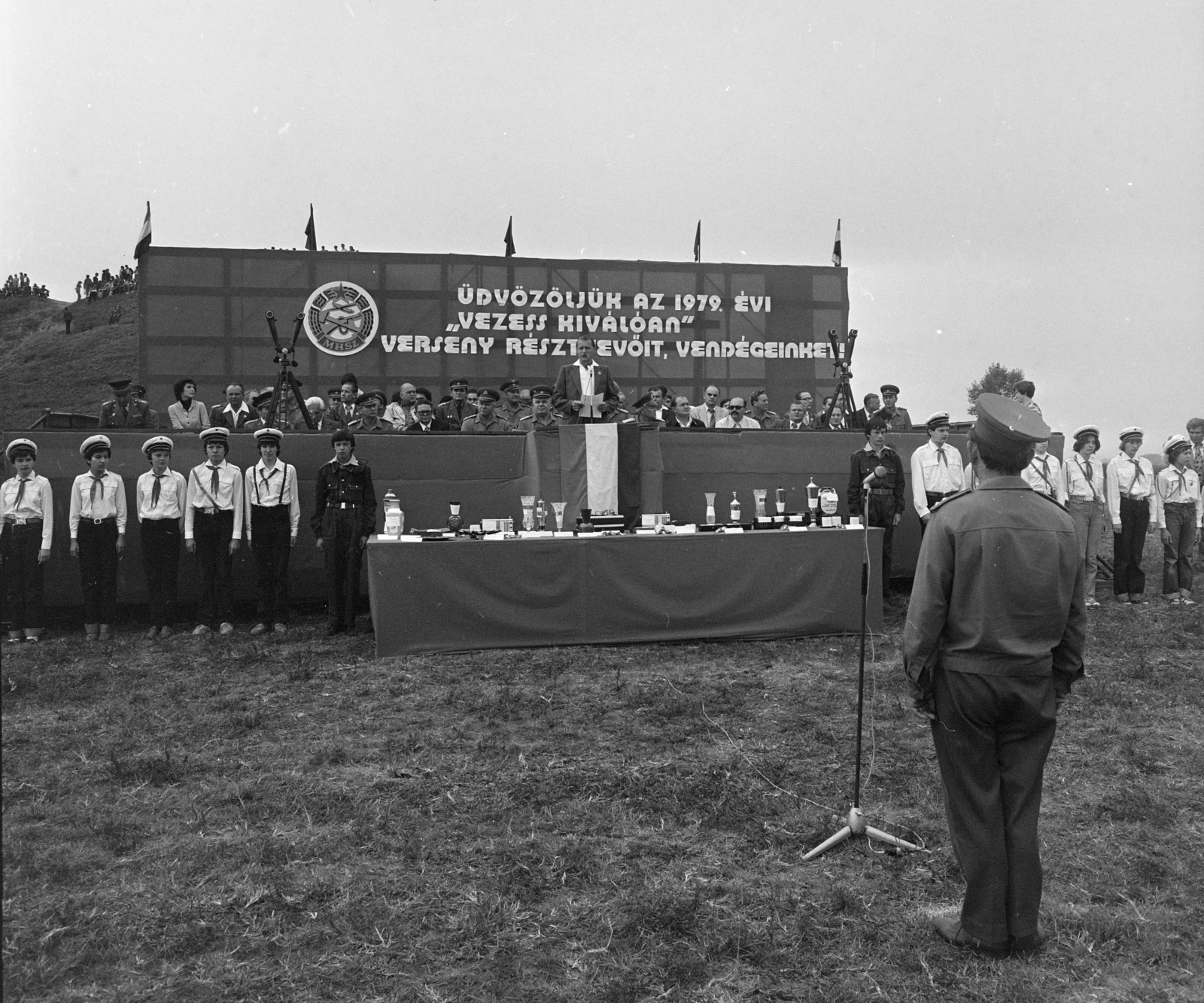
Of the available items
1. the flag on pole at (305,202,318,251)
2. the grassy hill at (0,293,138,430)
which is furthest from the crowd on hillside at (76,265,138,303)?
the flag on pole at (305,202,318,251)

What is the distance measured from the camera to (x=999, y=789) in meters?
3.03

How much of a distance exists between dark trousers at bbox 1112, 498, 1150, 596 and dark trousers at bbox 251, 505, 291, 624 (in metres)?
8.74

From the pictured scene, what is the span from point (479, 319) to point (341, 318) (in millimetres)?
2019

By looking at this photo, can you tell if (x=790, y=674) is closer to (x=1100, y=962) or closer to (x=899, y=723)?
(x=899, y=723)

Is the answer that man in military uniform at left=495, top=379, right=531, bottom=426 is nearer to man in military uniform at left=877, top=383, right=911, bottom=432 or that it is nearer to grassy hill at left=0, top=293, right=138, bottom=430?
man in military uniform at left=877, top=383, right=911, bottom=432

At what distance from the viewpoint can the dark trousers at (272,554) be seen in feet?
28.7

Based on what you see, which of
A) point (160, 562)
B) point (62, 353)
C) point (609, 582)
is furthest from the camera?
point (62, 353)

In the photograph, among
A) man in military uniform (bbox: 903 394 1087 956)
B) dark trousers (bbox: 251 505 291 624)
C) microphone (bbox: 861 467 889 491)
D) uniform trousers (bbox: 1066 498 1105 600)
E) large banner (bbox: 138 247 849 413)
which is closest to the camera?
man in military uniform (bbox: 903 394 1087 956)

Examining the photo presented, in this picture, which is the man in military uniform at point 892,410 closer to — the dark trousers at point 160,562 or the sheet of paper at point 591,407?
the sheet of paper at point 591,407

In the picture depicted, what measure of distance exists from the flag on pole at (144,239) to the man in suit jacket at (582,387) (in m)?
7.80

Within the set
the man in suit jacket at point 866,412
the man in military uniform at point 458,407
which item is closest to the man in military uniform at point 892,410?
the man in suit jacket at point 866,412

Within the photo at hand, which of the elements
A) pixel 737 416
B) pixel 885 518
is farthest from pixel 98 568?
pixel 885 518

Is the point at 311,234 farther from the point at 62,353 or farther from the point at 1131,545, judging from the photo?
the point at 62,353

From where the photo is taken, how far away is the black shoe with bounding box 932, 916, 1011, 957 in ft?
9.91
